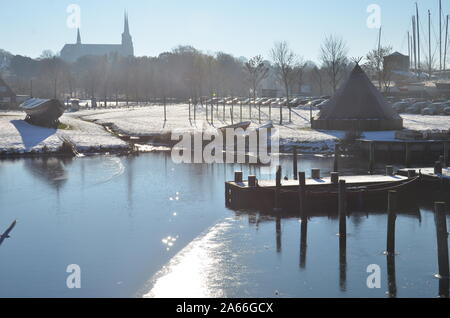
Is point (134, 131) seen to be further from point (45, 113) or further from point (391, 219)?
point (391, 219)

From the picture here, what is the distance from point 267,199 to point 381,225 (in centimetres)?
622

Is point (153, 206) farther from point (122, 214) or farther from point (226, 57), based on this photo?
point (226, 57)

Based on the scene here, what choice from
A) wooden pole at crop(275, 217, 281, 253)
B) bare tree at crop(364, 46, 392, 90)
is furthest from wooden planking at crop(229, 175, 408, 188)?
bare tree at crop(364, 46, 392, 90)

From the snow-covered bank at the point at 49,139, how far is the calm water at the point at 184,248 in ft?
68.2

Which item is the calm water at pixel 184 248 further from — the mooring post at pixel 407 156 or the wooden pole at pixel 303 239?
the mooring post at pixel 407 156

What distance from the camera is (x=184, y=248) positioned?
26.8m

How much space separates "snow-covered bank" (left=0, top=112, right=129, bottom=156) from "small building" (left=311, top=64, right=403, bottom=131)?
69.6ft

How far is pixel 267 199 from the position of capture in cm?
3466

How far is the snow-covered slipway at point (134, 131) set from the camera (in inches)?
2459

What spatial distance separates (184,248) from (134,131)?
49255 millimetres

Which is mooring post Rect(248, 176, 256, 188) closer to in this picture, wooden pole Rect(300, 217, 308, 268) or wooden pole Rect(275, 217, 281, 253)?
wooden pole Rect(275, 217, 281, 253)

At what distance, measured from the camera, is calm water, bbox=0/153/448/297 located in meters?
22.0

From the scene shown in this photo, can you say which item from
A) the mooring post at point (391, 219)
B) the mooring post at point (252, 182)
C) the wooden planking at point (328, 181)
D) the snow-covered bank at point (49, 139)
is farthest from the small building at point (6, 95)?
the mooring post at point (391, 219)

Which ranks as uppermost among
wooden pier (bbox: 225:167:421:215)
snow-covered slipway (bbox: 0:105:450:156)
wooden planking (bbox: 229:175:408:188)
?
snow-covered slipway (bbox: 0:105:450:156)
